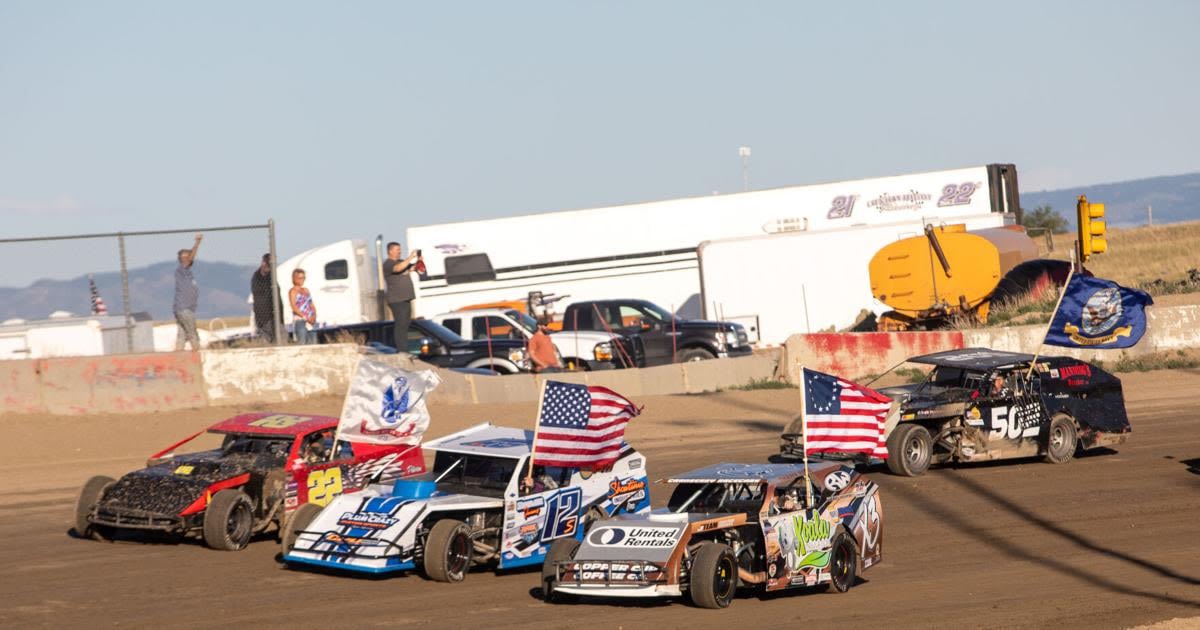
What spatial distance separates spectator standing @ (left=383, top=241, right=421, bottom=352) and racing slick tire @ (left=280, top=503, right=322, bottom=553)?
11797 millimetres

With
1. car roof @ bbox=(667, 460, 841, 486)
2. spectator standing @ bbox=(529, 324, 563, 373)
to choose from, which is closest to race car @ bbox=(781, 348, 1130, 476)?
car roof @ bbox=(667, 460, 841, 486)

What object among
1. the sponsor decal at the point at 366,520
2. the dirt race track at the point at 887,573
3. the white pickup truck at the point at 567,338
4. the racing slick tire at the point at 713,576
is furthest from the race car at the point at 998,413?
the white pickup truck at the point at 567,338

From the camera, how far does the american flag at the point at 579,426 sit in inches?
484

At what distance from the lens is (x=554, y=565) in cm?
1069

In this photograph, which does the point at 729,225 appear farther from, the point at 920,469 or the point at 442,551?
the point at 442,551

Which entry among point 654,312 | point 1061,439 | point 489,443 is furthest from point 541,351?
point 489,443

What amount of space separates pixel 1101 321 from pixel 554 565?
8.34m

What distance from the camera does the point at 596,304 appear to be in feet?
98.5

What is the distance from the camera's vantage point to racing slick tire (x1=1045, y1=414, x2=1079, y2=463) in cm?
1700

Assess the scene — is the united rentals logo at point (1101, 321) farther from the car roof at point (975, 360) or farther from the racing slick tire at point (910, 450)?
the racing slick tire at point (910, 450)

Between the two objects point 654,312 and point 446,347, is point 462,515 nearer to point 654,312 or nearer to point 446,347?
point 446,347

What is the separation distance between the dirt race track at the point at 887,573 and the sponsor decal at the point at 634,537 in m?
0.52

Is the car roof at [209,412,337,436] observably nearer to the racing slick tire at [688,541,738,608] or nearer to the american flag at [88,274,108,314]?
the racing slick tire at [688,541,738,608]

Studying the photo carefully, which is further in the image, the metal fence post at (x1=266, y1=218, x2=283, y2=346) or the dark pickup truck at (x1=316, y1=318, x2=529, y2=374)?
the dark pickup truck at (x1=316, y1=318, x2=529, y2=374)
